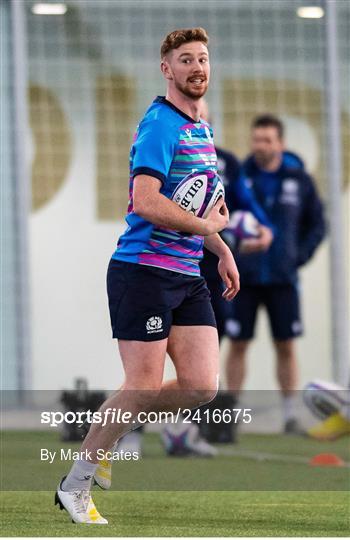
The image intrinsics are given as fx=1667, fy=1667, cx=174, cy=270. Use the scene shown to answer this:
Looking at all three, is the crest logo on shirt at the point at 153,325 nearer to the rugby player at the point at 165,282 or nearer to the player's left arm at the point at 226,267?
the rugby player at the point at 165,282

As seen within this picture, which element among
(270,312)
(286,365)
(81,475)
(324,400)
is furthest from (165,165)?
(286,365)

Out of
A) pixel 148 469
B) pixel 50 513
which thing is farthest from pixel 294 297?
pixel 50 513

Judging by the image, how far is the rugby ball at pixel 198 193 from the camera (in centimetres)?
591

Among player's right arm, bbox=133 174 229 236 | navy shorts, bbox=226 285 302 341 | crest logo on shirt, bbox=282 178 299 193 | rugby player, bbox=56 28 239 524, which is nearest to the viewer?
player's right arm, bbox=133 174 229 236

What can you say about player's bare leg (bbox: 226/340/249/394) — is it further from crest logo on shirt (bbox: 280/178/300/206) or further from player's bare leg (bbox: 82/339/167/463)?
player's bare leg (bbox: 82/339/167/463)

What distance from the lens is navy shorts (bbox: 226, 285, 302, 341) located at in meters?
10.7

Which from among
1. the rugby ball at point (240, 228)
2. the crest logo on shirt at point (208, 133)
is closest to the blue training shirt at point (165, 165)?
the crest logo on shirt at point (208, 133)

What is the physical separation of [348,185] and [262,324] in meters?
1.27

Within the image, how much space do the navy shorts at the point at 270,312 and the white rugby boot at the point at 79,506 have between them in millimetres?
4718

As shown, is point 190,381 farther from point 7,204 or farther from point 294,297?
point 7,204

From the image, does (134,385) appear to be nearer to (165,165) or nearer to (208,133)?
(165,165)

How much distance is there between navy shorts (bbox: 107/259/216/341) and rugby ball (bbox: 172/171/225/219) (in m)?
0.25

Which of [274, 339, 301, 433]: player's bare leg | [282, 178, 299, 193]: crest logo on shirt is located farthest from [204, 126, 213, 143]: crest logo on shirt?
[282, 178, 299, 193]: crest logo on shirt

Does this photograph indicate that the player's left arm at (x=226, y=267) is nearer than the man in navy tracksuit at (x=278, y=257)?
Yes
